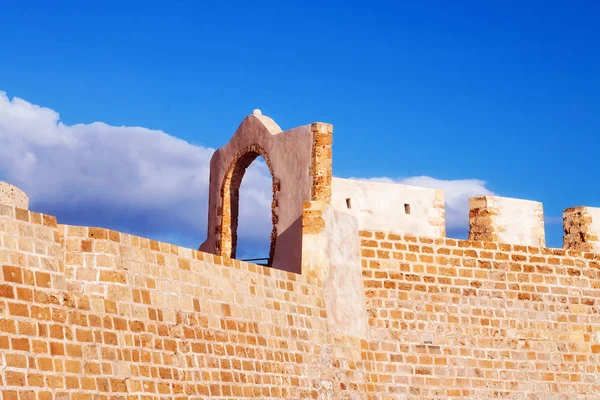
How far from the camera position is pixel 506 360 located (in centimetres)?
1585

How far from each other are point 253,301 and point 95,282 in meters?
2.81

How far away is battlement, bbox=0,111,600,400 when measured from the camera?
31.7 ft

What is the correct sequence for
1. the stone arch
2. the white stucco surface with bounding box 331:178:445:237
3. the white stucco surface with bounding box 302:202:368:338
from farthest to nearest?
the stone arch < the white stucco surface with bounding box 331:178:445:237 < the white stucco surface with bounding box 302:202:368:338

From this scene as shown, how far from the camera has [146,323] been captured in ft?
34.9

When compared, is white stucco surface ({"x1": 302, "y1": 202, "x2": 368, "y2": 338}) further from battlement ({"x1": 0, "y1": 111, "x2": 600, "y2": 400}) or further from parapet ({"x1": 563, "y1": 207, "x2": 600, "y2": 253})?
parapet ({"x1": 563, "y1": 207, "x2": 600, "y2": 253})

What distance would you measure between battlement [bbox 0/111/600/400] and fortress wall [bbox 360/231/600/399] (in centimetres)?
2

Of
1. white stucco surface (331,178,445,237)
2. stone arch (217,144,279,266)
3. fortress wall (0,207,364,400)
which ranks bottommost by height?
fortress wall (0,207,364,400)

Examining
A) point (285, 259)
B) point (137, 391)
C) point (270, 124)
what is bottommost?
point (137, 391)

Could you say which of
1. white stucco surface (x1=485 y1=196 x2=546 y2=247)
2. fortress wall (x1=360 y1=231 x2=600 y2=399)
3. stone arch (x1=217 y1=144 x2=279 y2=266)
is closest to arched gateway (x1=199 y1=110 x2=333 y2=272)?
stone arch (x1=217 y1=144 x2=279 y2=266)

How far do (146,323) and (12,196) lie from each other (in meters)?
1.91

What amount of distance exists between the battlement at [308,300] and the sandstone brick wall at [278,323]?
0.8 inches

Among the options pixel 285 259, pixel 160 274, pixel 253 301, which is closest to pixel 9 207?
pixel 160 274

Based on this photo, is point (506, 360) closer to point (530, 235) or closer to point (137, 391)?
point (530, 235)

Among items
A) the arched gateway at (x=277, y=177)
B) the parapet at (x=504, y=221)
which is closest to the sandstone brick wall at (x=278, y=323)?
the parapet at (x=504, y=221)
